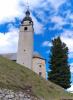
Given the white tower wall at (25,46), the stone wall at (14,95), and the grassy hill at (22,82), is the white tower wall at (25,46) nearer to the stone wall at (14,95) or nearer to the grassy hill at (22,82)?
the grassy hill at (22,82)

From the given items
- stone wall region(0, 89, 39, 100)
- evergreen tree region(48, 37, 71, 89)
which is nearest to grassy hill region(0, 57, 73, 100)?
stone wall region(0, 89, 39, 100)

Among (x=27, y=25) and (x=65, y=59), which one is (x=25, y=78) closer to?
(x=65, y=59)

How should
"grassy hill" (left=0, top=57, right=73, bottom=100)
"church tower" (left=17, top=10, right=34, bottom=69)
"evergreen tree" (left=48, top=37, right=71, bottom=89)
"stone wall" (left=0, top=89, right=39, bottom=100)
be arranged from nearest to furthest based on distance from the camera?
"stone wall" (left=0, top=89, right=39, bottom=100) → "grassy hill" (left=0, top=57, right=73, bottom=100) → "evergreen tree" (left=48, top=37, right=71, bottom=89) → "church tower" (left=17, top=10, right=34, bottom=69)

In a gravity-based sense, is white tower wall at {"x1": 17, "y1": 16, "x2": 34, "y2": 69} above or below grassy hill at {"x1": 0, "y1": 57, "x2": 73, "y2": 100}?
above

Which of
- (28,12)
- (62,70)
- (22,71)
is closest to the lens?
(22,71)

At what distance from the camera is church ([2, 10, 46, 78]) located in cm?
9344

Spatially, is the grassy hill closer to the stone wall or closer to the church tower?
the stone wall

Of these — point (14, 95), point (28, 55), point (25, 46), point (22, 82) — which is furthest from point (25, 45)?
point (14, 95)

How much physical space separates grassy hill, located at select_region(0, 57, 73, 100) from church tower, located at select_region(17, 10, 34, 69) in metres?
54.4

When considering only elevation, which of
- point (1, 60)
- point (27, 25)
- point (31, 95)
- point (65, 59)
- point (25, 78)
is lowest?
point (31, 95)

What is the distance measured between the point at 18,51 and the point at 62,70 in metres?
37.1

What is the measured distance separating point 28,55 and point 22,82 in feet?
202

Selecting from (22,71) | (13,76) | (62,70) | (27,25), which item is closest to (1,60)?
(22,71)

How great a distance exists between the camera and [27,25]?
101 m
